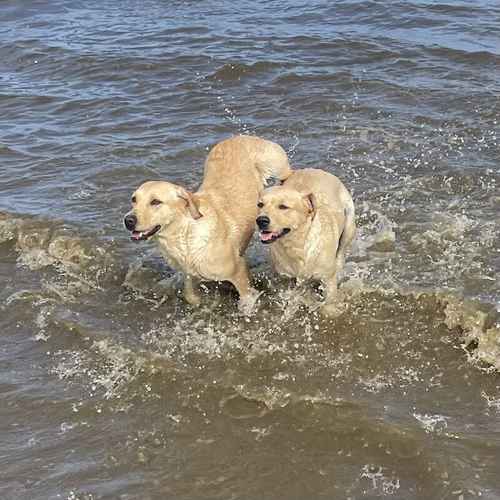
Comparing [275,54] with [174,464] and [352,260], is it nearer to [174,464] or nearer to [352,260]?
[352,260]

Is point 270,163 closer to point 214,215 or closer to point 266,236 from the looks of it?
point 214,215

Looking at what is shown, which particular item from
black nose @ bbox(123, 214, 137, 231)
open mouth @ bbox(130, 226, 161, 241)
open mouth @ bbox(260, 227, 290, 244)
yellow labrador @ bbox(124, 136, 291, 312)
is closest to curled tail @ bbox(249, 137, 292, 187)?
yellow labrador @ bbox(124, 136, 291, 312)

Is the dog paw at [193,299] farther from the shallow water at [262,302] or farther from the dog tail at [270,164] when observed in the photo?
the dog tail at [270,164]

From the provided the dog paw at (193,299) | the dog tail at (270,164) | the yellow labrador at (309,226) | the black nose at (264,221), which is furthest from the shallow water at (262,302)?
the black nose at (264,221)

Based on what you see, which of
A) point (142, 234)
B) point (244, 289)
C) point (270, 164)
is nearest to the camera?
point (142, 234)

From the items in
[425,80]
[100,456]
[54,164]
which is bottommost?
[100,456]

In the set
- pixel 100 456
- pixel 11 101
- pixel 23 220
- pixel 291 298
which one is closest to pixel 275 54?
pixel 11 101

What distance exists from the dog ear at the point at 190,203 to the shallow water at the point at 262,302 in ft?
3.64

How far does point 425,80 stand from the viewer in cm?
1233

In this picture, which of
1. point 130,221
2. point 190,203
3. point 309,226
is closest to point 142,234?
point 130,221

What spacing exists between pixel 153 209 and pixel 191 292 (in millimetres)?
1267

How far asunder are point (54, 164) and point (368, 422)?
6786 mm

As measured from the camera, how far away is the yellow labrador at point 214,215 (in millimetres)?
6020

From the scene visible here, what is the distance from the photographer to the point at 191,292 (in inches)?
274
